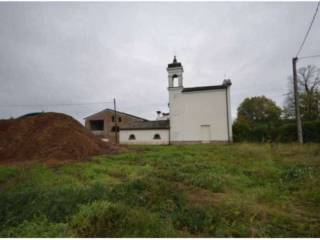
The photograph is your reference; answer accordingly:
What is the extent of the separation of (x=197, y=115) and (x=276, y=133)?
25.4 feet

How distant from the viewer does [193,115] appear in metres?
20.2

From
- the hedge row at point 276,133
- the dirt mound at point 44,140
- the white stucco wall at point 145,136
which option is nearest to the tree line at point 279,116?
the hedge row at point 276,133

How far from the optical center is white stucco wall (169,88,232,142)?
19.3 meters

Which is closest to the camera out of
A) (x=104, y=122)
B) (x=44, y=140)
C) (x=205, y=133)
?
(x=44, y=140)

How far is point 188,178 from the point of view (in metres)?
5.48

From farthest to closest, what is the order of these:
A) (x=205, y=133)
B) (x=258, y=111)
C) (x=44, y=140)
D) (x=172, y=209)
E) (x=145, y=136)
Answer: (x=258, y=111), (x=145, y=136), (x=205, y=133), (x=44, y=140), (x=172, y=209)

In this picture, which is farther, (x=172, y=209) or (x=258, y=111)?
(x=258, y=111)

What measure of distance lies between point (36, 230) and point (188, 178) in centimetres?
378

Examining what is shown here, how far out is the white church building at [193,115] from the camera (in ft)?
63.3

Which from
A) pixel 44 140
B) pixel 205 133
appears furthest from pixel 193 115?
pixel 44 140

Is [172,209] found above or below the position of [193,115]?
below

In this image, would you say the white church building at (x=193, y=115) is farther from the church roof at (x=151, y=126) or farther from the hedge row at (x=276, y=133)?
the hedge row at (x=276, y=133)

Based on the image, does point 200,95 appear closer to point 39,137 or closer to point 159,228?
point 39,137

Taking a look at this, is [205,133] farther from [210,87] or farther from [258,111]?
[258,111]
